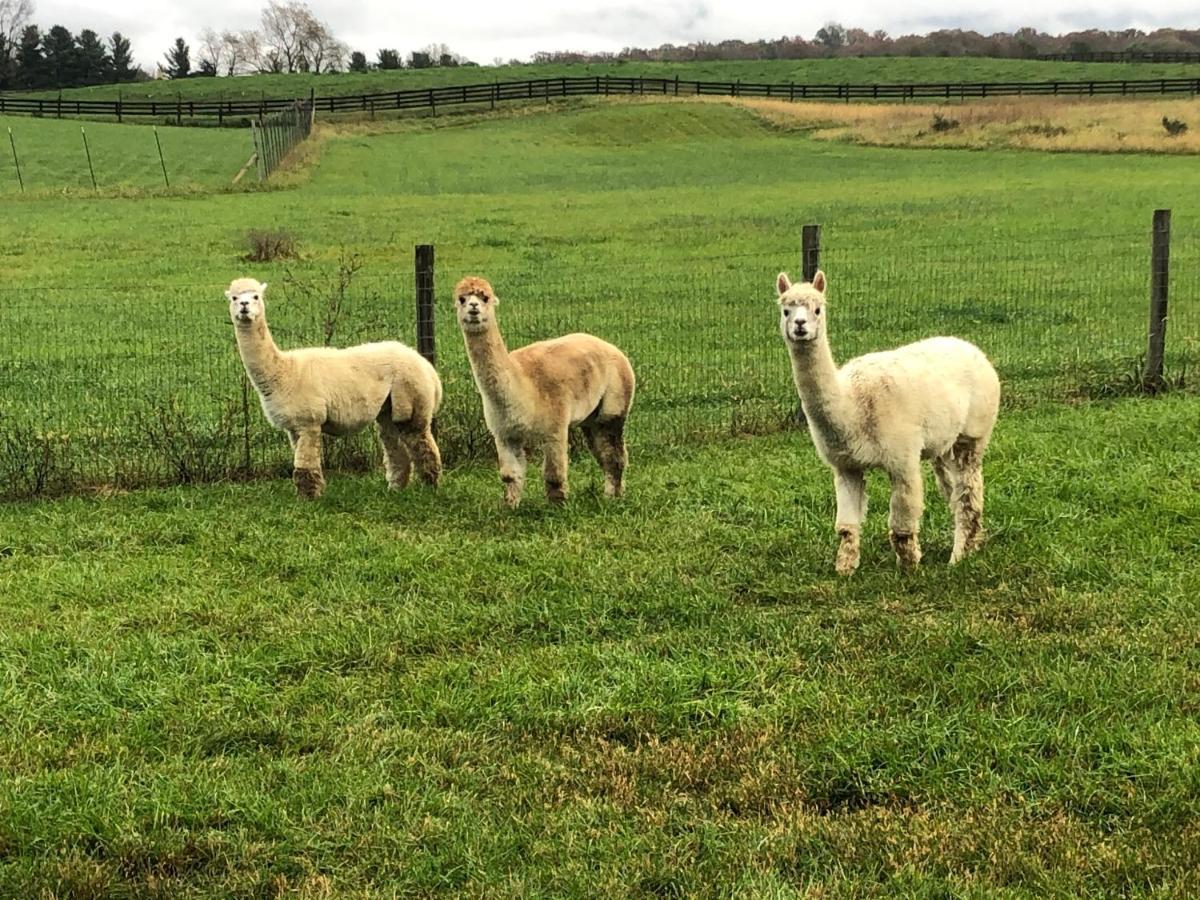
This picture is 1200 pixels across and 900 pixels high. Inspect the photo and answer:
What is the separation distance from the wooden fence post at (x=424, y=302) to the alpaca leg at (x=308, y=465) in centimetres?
167

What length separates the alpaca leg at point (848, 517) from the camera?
6.17m

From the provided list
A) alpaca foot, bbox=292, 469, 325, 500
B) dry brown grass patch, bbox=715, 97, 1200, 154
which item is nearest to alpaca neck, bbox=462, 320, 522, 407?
alpaca foot, bbox=292, 469, 325, 500

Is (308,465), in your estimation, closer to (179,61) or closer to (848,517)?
(848,517)

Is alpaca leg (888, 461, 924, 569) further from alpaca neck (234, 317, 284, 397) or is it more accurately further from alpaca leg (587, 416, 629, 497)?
alpaca neck (234, 317, 284, 397)

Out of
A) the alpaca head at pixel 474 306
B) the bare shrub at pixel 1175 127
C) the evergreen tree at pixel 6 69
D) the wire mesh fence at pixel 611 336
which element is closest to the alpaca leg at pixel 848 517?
the alpaca head at pixel 474 306

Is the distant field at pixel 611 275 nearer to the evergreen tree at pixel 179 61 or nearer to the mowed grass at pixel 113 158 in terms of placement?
the mowed grass at pixel 113 158

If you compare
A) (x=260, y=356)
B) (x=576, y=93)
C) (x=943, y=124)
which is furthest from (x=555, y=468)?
(x=576, y=93)

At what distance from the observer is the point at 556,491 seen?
7684mm

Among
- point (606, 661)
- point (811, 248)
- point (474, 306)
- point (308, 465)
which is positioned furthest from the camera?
point (811, 248)

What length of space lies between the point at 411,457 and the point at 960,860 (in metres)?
5.56

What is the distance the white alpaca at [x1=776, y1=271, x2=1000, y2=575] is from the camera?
5.86 m

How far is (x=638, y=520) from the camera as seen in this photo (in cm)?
725

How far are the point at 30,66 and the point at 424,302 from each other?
91025mm

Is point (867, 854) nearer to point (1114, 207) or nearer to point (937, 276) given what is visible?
point (937, 276)
